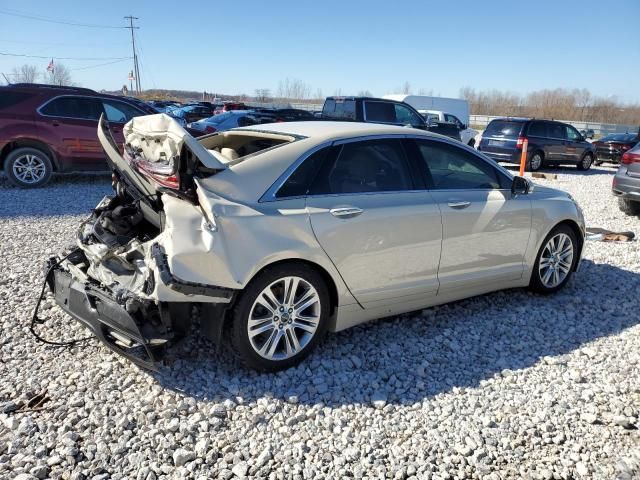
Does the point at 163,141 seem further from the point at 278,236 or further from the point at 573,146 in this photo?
the point at 573,146

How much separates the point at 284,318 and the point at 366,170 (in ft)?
4.15

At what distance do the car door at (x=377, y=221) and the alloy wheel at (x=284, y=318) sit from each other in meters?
0.31

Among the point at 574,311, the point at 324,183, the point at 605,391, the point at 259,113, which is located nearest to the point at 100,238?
the point at 324,183

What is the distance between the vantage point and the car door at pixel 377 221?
141 inches

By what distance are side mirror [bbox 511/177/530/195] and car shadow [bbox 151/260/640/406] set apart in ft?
3.48

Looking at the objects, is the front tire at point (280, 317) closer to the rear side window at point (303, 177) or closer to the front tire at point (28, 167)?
the rear side window at point (303, 177)

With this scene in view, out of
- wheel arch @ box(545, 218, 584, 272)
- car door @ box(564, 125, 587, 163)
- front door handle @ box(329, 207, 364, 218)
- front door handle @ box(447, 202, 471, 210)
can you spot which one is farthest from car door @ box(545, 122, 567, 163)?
front door handle @ box(329, 207, 364, 218)

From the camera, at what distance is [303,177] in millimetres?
3584

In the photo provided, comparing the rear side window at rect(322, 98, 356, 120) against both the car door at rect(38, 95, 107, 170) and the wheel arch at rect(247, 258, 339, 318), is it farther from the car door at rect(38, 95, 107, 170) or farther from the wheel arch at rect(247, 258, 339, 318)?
the wheel arch at rect(247, 258, 339, 318)

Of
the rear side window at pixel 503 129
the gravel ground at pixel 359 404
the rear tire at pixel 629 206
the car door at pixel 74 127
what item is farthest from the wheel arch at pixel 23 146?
the rear side window at pixel 503 129

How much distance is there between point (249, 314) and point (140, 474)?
1.09 metres

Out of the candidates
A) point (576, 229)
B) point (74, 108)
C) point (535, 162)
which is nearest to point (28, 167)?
point (74, 108)

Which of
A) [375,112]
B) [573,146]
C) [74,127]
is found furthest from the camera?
[573,146]

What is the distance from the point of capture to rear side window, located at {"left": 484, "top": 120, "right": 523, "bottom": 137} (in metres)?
16.4
